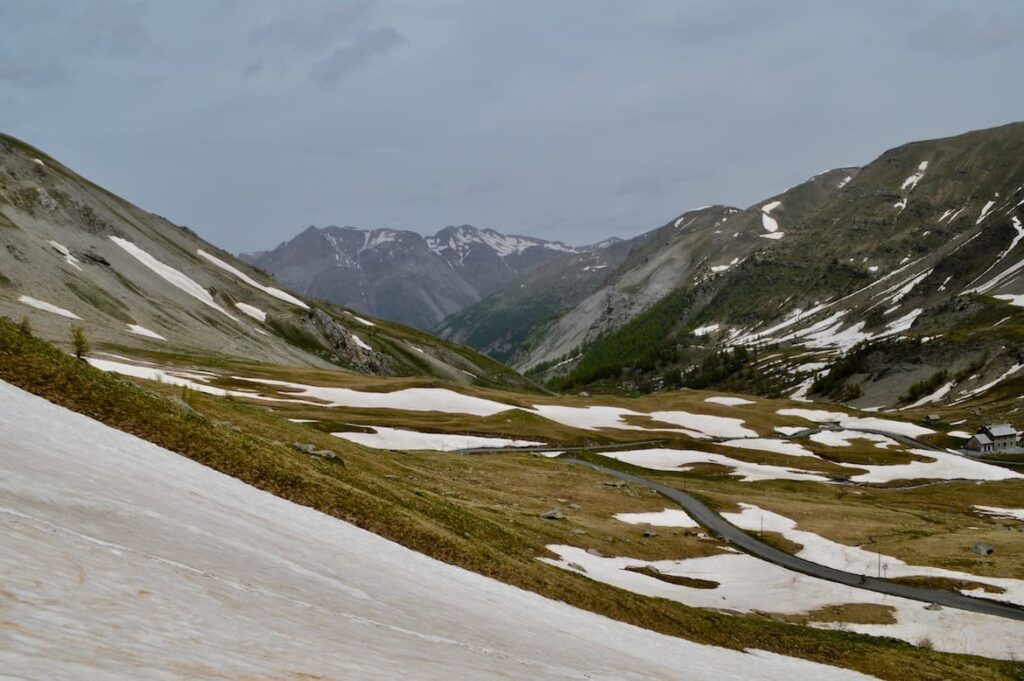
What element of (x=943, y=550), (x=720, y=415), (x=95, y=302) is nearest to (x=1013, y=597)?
(x=943, y=550)

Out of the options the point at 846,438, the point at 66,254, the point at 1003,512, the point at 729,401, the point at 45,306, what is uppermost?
the point at 66,254

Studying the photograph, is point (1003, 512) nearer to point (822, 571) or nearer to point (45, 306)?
point (822, 571)

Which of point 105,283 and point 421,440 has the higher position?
point 105,283

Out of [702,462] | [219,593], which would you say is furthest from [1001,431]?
[219,593]

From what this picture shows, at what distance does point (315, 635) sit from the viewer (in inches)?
440

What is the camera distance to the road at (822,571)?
4478 cm

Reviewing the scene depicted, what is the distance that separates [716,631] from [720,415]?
110740 millimetres

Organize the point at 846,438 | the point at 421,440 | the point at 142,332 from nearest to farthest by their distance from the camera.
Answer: the point at 421,440 → the point at 846,438 → the point at 142,332

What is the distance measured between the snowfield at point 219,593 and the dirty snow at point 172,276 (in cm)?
16809

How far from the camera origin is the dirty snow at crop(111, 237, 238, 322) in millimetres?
169250

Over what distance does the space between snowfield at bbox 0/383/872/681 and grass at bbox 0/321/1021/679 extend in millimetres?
1975

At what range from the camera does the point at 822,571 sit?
5316cm

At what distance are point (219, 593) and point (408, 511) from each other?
738 inches

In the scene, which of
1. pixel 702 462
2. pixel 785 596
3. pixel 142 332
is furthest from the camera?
pixel 142 332
